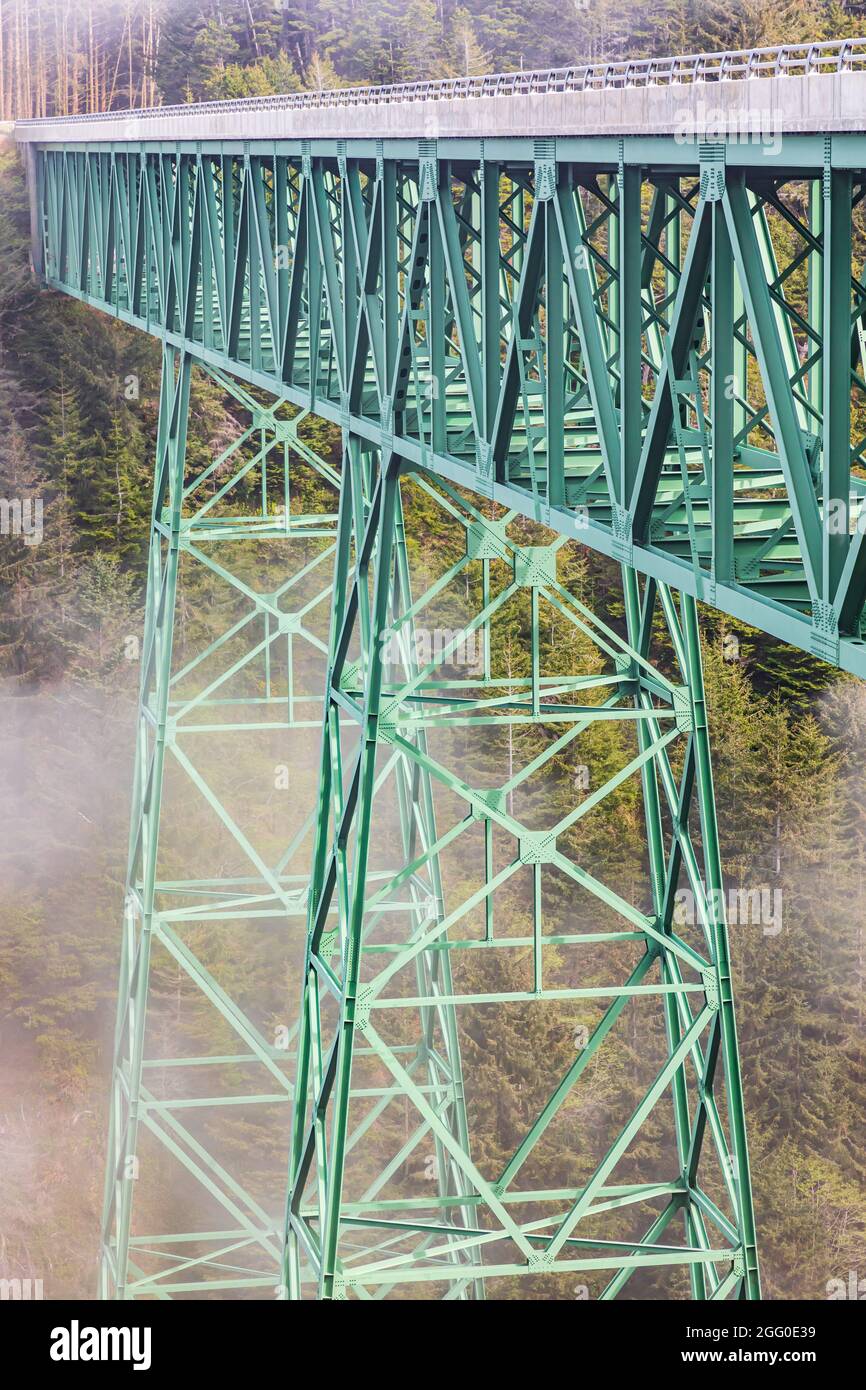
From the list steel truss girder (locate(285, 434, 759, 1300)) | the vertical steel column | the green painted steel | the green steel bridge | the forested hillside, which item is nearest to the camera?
the green steel bridge

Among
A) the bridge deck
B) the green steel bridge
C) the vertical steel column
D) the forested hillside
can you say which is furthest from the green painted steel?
the forested hillside

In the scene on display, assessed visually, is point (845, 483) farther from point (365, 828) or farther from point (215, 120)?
point (215, 120)

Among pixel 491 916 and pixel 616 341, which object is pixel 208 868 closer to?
pixel 491 916

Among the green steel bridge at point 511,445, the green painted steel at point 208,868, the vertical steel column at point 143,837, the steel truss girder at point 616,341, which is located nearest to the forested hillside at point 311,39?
the green painted steel at point 208,868

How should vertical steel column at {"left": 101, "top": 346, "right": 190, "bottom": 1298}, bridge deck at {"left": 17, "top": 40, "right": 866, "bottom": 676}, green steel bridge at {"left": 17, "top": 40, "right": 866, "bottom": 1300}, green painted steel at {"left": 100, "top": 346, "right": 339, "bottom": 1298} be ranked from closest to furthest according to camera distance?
1. bridge deck at {"left": 17, "top": 40, "right": 866, "bottom": 676}
2. green steel bridge at {"left": 17, "top": 40, "right": 866, "bottom": 1300}
3. vertical steel column at {"left": 101, "top": 346, "right": 190, "bottom": 1298}
4. green painted steel at {"left": 100, "top": 346, "right": 339, "bottom": 1298}

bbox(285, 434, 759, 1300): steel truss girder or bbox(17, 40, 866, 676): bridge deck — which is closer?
bbox(17, 40, 866, 676): bridge deck

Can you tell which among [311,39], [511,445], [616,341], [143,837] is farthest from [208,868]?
[311,39]

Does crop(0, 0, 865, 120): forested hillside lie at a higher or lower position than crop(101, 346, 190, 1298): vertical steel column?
higher

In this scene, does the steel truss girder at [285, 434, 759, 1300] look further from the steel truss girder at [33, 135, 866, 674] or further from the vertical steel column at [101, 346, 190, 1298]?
the vertical steel column at [101, 346, 190, 1298]

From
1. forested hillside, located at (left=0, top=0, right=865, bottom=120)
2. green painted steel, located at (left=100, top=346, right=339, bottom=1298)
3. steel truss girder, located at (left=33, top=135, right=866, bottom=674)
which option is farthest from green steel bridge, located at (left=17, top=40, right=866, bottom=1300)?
forested hillside, located at (left=0, top=0, right=865, bottom=120)
